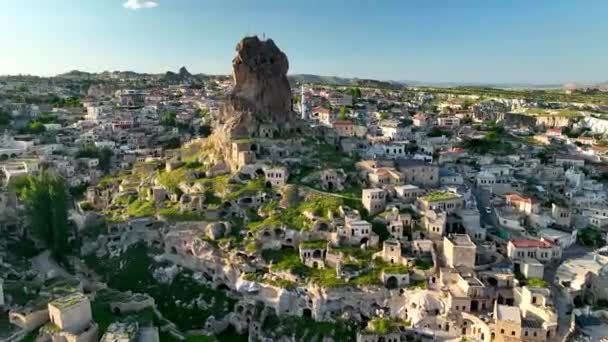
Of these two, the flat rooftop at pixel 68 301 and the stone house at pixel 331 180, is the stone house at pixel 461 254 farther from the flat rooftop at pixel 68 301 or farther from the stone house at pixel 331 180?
the flat rooftop at pixel 68 301

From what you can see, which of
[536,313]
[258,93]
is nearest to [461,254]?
[536,313]

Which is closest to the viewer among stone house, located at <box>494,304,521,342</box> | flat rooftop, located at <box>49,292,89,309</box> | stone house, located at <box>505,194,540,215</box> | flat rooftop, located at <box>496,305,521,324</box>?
flat rooftop, located at <box>49,292,89,309</box>

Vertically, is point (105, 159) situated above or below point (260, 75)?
below

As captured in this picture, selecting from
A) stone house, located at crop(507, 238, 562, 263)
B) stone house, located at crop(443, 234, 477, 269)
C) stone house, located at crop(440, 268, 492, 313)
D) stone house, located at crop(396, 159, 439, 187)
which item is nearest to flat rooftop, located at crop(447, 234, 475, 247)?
stone house, located at crop(443, 234, 477, 269)

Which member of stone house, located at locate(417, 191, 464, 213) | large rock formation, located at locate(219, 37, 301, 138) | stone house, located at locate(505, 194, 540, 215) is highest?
large rock formation, located at locate(219, 37, 301, 138)

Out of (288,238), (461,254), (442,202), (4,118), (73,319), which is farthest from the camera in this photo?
(4,118)

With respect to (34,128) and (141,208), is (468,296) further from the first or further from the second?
(34,128)

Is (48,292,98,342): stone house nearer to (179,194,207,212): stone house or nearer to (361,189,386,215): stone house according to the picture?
(179,194,207,212): stone house
